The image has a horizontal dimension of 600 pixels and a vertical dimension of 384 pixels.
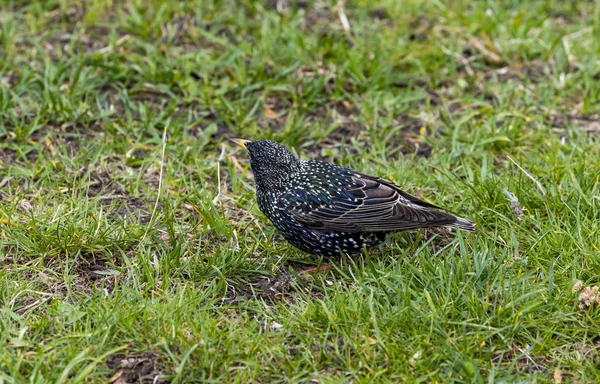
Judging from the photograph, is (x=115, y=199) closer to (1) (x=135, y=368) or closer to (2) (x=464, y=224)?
(1) (x=135, y=368)

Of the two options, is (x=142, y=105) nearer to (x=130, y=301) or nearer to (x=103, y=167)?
(x=103, y=167)

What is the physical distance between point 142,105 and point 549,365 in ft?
13.5

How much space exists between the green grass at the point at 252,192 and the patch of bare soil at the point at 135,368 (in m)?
0.01

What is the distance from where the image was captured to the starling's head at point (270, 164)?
18.1ft

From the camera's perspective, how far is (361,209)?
537cm

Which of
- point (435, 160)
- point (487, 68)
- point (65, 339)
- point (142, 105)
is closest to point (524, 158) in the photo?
point (435, 160)

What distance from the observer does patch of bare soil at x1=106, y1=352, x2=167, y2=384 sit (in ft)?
14.1

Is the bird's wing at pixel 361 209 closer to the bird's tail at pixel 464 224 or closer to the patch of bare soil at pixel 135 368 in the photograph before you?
the bird's tail at pixel 464 224

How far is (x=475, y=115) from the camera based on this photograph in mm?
7129

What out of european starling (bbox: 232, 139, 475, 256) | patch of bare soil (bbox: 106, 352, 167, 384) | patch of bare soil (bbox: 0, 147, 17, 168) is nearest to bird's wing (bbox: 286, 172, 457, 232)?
european starling (bbox: 232, 139, 475, 256)

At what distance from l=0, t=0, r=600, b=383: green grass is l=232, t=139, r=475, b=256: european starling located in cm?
19

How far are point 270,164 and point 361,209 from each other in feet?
2.31

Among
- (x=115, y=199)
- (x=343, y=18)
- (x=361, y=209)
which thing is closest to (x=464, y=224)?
(x=361, y=209)

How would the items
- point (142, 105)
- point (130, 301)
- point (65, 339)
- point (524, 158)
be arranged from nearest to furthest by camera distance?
→ point (65, 339)
point (130, 301)
point (524, 158)
point (142, 105)
